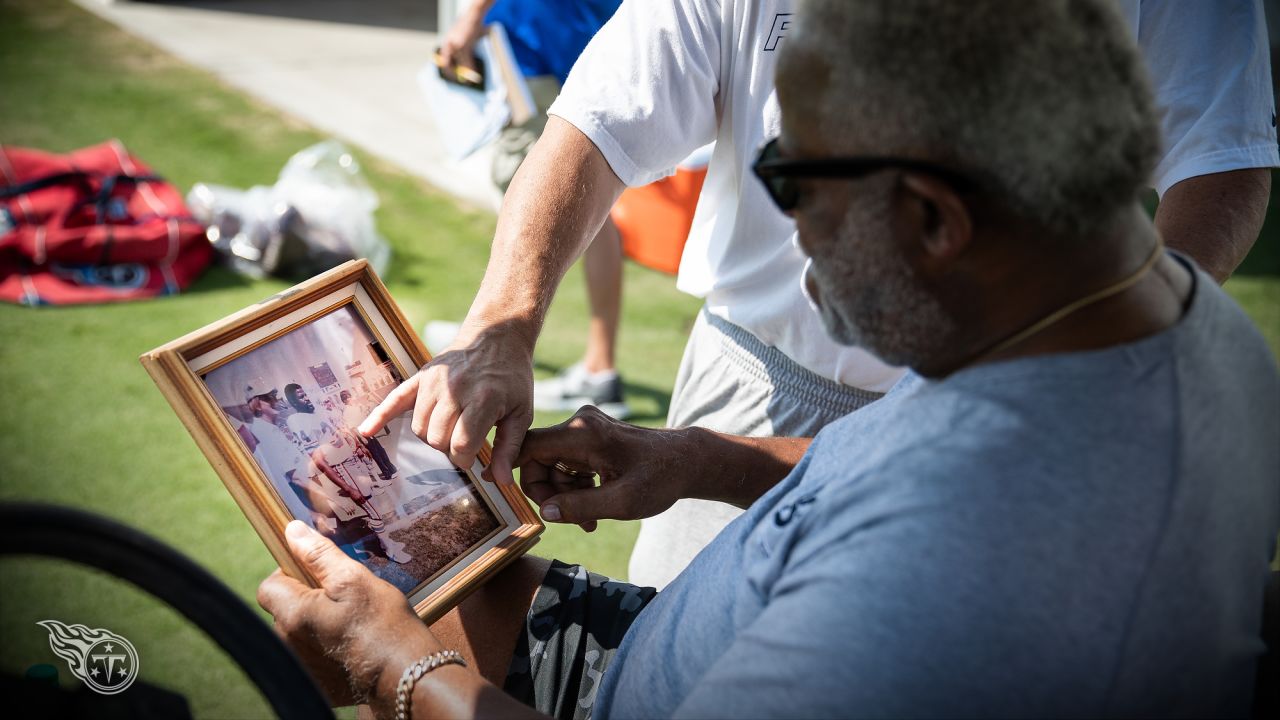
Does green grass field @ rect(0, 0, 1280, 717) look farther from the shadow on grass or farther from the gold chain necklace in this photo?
the gold chain necklace

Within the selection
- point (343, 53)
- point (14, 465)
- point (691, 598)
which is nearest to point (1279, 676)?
point (691, 598)

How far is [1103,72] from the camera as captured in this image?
1015 millimetres

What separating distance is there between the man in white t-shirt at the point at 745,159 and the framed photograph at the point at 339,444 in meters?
0.09

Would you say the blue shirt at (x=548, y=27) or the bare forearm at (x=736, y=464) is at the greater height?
→ the blue shirt at (x=548, y=27)

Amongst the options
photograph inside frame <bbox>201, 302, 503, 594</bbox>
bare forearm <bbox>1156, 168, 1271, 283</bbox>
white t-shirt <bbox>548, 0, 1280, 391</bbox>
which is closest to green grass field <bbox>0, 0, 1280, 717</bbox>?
photograph inside frame <bbox>201, 302, 503, 594</bbox>

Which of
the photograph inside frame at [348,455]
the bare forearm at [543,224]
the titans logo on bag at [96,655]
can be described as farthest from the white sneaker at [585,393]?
the titans logo on bag at [96,655]

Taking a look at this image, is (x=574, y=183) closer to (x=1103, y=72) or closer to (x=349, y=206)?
(x=1103, y=72)

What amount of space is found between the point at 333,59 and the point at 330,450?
765 centimetres

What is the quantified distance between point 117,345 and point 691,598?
344 centimetres

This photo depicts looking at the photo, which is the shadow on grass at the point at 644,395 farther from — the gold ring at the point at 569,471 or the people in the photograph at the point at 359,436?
the people in the photograph at the point at 359,436

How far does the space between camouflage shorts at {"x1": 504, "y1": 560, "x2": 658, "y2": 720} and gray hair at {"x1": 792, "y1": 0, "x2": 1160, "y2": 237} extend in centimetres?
95

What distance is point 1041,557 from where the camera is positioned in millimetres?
974

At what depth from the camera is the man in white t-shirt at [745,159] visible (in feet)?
5.65

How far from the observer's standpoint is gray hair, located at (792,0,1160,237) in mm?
983
